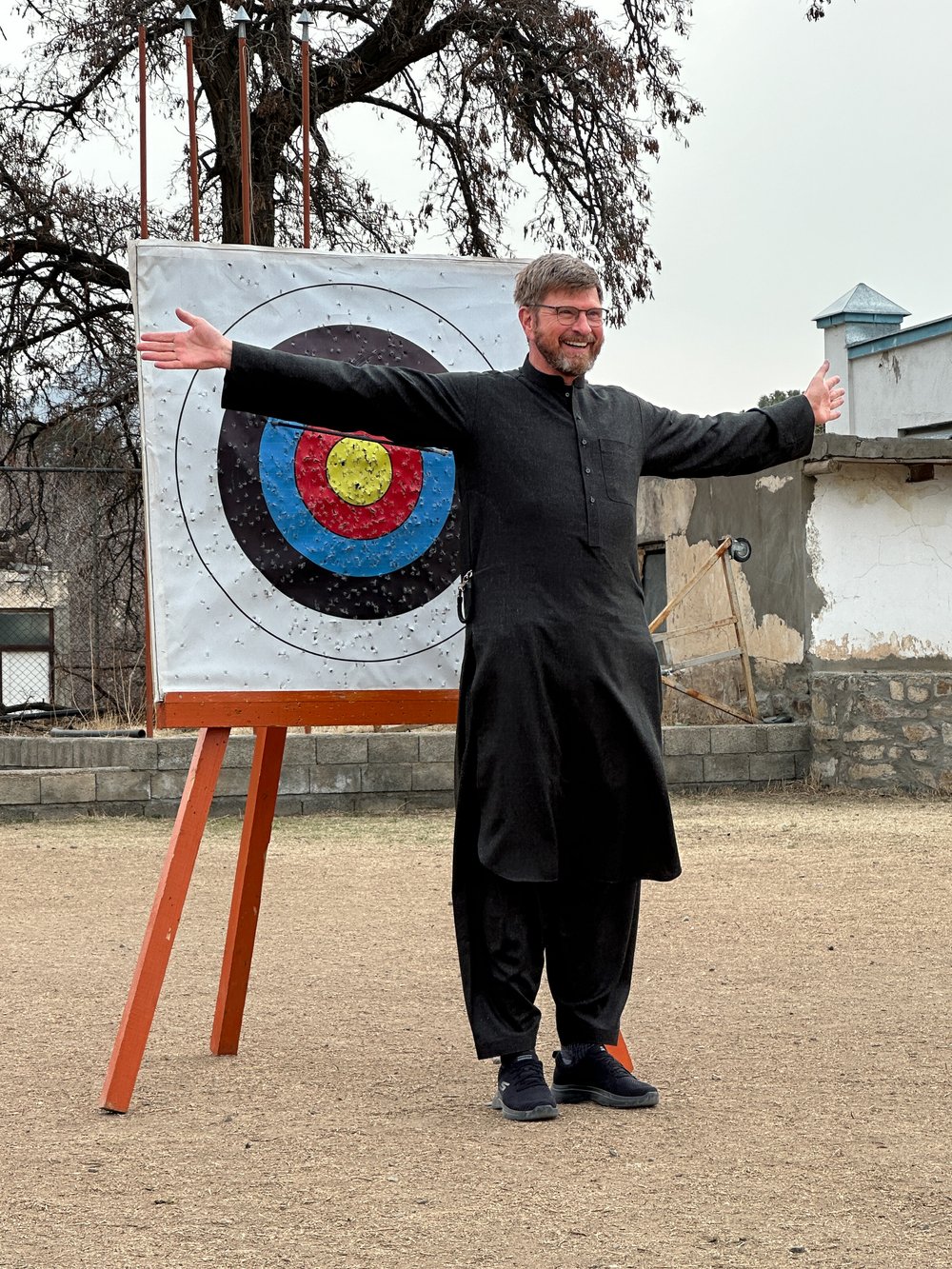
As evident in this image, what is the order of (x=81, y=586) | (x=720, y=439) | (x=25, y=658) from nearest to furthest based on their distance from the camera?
(x=720, y=439), (x=81, y=586), (x=25, y=658)

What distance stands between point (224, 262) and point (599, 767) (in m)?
1.57

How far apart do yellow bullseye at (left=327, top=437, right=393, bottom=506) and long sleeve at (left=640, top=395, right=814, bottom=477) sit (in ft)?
2.35

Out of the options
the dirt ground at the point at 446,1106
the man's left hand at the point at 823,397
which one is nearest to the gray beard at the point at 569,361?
the man's left hand at the point at 823,397

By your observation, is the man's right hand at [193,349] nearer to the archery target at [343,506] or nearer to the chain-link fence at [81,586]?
the archery target at [343,506]

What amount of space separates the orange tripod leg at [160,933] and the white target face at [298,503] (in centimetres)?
28

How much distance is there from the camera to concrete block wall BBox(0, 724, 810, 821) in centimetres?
944

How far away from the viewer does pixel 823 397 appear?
3.76m

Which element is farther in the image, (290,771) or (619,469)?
(290,771)

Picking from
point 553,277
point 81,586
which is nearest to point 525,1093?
point 553,277

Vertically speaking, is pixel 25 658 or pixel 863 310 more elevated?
pixel 863 310

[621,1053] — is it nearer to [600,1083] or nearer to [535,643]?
[600,1083]

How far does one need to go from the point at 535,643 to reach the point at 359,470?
0.91m

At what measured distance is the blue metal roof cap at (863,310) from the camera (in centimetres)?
2212

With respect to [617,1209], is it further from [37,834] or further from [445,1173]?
[37,834]
